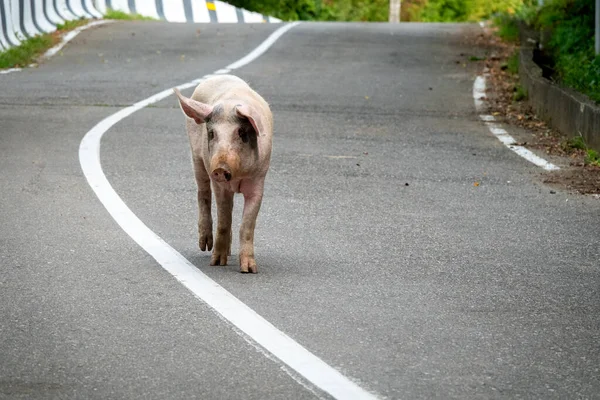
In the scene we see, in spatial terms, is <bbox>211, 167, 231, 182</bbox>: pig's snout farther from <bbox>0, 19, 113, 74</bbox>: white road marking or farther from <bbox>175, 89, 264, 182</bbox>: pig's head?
<bbox>0, 19, 113, 74</bbox>: white road marking

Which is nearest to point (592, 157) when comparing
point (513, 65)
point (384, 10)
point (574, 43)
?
point (574, 43)

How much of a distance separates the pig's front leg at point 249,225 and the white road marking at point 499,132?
16.7 ft

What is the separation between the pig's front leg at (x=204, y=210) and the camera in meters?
7.46

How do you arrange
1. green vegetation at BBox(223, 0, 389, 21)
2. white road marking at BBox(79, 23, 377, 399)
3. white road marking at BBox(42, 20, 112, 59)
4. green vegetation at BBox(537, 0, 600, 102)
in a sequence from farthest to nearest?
green vegetation at BBox(223, 0, 389, 21)
white road marking at BBox(42, 20, 112, 59)
green vegetation at BBox(537, 0, 600, 102)
white road marking at BBox(79, 23, 377, 399)

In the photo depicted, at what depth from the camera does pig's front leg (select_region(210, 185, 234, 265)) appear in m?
7.12

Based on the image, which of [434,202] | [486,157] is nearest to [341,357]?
[434,202]

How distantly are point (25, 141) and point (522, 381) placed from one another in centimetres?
812

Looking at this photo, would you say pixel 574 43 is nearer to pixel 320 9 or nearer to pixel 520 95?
pixel 520 95

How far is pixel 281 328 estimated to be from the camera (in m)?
5.79

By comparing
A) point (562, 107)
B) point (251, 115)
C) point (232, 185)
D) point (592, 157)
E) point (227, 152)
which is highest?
point (251, 115)

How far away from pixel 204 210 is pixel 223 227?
1.19 feet

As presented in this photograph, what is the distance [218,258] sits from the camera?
285 inches

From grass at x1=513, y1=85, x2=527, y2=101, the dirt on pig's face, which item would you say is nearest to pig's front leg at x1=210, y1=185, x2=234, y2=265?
the dirt on pig's face

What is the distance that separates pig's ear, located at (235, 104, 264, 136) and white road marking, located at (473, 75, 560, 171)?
5.31 metres
